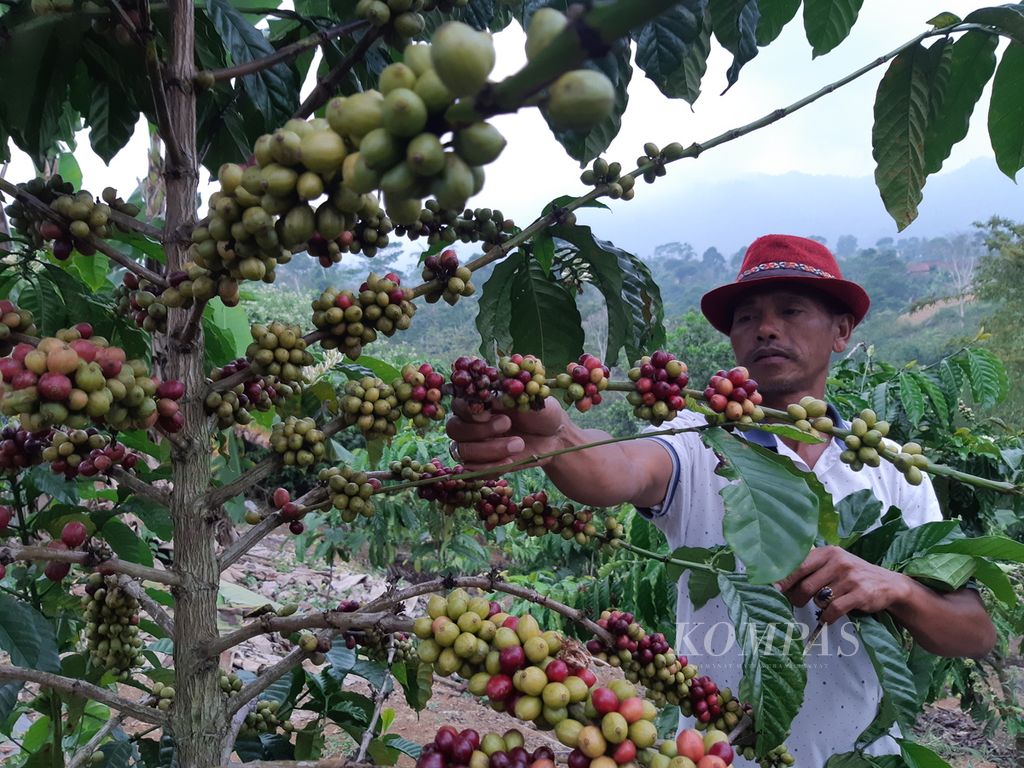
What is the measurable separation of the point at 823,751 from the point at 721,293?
1.38 meters

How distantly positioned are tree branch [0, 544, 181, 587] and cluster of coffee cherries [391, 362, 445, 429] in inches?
15.7

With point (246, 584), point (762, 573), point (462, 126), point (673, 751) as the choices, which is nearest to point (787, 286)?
point (762, 573)

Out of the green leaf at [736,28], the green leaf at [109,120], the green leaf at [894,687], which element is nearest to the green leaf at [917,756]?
the green leaf at [894,687]

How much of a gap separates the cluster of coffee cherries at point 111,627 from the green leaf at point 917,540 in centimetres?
146

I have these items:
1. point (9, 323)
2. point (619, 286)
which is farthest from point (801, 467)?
point (9, 323)

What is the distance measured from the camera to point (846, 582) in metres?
1.34

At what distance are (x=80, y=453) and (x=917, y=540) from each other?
145 centimetres

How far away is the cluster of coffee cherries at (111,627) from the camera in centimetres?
132

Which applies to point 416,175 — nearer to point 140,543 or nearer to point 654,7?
point 654,7

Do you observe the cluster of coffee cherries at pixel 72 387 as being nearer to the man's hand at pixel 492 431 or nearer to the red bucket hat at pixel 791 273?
the man's hand at pixel 492 431

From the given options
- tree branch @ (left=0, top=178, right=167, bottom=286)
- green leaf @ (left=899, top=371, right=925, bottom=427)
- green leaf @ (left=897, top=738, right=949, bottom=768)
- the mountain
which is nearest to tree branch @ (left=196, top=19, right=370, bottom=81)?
tree branch @ (left=0, top=178, right=167, bottom=286)

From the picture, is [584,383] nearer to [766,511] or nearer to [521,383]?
[521,383]

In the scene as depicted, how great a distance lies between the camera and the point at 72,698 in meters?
1.30

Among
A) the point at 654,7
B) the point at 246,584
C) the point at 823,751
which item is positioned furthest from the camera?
the point at 246,584
